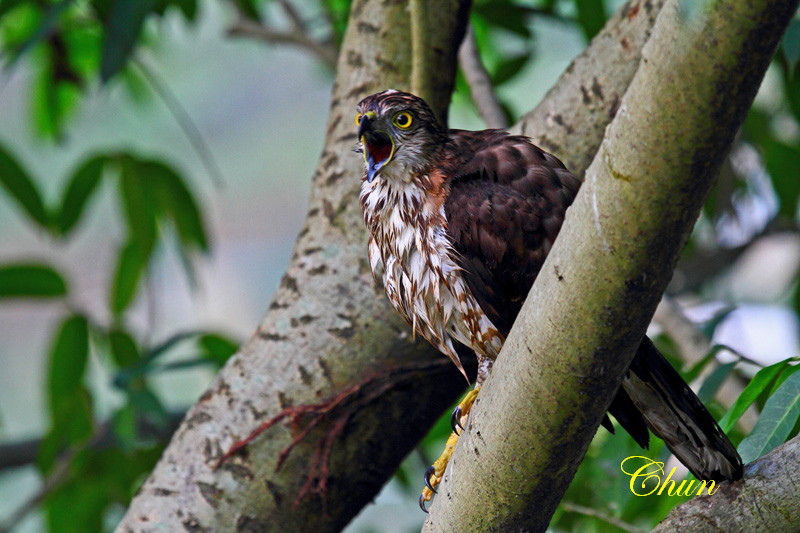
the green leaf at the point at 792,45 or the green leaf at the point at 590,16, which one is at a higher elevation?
the green leaf at the point at 590,16

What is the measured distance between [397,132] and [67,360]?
1.64 metres

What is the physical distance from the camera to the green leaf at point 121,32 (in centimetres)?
234

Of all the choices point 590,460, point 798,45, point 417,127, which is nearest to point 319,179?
point 417,127

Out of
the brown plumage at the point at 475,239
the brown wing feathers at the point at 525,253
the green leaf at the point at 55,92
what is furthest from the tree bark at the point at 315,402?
the green leaf at the point at 55,92

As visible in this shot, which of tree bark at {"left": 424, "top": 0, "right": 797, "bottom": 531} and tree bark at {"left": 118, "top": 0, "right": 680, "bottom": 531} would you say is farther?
tree bark at {"left": 118, "top": 0, "right": 680, "bottom": 531}

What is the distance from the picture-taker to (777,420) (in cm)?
142

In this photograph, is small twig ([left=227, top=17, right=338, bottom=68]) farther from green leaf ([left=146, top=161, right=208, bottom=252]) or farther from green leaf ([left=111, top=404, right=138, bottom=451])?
green leaf ([left=111, top=404, right=138, bottom=451])

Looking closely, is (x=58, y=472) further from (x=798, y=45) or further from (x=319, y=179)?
(x=798, y=45)

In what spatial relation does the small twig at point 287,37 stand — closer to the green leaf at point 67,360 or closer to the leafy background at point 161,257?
the leafy background at point 161,257

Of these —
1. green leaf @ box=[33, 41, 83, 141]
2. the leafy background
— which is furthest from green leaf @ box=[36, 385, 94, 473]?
green leaf @ box=[33, 41, 83, 141]

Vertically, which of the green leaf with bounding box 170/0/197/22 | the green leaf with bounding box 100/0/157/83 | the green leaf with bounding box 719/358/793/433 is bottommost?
the green leaf with bounding box 719/358/793/433

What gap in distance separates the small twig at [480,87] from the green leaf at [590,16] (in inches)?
13.1

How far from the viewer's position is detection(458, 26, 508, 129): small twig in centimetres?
250

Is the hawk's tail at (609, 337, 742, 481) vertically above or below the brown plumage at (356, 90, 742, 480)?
below
